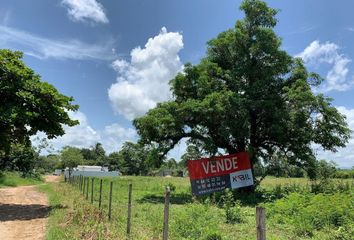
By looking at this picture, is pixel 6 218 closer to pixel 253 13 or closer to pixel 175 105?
pixel 175 105

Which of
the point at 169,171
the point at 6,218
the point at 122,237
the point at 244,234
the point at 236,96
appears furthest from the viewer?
the point at 169,171

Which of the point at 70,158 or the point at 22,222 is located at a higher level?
the point at 70,158

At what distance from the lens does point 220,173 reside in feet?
70.7

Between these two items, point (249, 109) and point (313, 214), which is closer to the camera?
point (313, 214)

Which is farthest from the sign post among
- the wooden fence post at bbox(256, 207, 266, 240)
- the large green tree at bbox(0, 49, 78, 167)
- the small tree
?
the small tree

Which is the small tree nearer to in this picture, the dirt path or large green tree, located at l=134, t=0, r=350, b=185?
large green tree, located at l=134, t=0, r=350, b=185

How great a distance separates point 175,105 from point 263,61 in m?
5.66

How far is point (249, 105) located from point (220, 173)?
13.4 feet

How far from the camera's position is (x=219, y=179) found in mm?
21500

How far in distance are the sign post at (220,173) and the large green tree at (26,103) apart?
7.40m

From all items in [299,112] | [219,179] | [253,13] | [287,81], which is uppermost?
[253,13]

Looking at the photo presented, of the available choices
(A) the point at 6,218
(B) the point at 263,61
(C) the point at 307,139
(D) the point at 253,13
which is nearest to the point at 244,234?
(A) the point at 6,218

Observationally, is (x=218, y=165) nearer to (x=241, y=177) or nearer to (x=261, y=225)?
(x=241, y=177)

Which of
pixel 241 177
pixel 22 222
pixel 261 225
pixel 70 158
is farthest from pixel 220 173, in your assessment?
pixel 70 158
